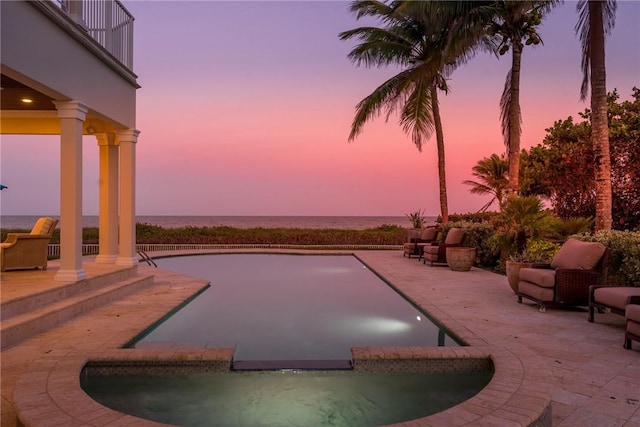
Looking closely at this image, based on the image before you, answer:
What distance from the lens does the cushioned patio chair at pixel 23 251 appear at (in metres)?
6.96

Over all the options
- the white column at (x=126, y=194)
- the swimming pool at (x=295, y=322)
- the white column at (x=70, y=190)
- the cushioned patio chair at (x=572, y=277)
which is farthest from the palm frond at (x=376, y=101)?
the white column at (x=70, y=190)

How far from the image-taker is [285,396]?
10.7 ft

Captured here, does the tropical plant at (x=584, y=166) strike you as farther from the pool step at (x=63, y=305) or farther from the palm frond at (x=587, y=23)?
the pool step at (x=63, y=305)

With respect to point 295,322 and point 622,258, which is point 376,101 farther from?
point 295,322

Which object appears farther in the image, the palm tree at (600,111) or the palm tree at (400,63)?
the palm tree at (400,63)

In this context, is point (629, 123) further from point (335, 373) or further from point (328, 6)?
point (335, 373)

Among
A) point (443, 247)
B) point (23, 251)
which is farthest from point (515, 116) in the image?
point (23, 251)

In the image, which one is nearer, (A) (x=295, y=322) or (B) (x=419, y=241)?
(A) (x=295, y=322)

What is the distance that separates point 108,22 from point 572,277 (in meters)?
8.35

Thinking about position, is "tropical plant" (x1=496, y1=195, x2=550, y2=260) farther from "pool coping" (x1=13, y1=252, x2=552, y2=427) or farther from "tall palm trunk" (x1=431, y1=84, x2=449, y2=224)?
"tall palm trunk" (x1=431, y1=84, x2=449, y2=224)

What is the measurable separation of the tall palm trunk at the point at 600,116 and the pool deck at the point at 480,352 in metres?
2.77

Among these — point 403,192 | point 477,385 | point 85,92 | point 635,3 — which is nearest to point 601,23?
point 635,3

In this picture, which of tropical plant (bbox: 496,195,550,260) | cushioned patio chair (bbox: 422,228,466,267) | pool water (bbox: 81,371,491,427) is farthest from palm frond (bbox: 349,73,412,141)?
pool water (bbox: 81,371,491,427)

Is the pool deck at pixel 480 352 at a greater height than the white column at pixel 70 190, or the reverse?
the white column at pixel 70 190
